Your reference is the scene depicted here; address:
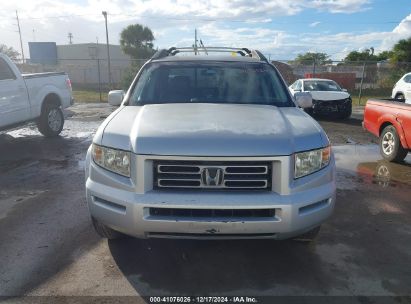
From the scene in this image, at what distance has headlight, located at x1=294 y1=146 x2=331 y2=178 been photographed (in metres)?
3.18

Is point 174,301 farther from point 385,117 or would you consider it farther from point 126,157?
point 385,117

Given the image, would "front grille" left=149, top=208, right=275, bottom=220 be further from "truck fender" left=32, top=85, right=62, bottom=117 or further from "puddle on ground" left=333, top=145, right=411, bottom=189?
"truck fender" left=32, top=85, right=62, bottom=117

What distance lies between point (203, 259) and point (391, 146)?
5.19m

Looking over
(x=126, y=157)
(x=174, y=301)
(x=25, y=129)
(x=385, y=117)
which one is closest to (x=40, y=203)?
(x=126, y=157)

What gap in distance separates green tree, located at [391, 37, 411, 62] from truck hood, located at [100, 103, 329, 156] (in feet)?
101

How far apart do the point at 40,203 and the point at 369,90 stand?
25.0m

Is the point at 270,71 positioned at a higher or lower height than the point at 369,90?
higher

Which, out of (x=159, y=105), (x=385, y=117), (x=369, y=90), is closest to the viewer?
(x=159, y=105)

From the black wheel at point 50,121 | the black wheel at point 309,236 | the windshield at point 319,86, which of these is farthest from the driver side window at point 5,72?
the windshield at point 319,86

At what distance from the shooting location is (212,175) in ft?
10.1

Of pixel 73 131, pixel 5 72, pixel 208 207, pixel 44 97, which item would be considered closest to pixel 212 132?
pixel 208 207

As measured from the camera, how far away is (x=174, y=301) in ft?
9.80

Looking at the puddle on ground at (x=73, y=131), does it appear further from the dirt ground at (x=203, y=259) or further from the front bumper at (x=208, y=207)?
the front bumper at (x=208, y=207)

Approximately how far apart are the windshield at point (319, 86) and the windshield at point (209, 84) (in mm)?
9840
